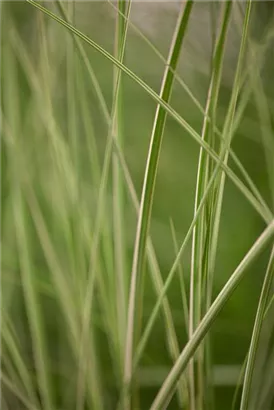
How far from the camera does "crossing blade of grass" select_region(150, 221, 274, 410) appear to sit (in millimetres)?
315

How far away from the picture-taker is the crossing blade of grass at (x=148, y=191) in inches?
13.3

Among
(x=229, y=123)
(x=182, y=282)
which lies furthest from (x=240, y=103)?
(x=182, y=282)

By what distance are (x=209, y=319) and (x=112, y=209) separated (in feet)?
0.32

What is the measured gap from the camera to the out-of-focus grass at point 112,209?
1.12 feet

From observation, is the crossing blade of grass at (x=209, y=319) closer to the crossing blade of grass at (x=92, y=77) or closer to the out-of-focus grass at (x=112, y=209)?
the out-of-focus grass at (x=112, y=209)

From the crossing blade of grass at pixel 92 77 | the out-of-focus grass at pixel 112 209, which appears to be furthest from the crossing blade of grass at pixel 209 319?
the crossing blade of grass at pixel 92 77

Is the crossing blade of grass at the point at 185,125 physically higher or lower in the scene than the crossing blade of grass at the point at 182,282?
higher

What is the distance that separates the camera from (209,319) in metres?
0.33

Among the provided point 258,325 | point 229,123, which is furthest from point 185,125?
point 258,325

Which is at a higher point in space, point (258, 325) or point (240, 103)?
point (240, 103)

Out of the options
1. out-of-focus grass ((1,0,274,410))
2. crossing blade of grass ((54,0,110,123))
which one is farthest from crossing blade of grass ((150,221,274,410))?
crossing blade of grass ((54,0,110,123))

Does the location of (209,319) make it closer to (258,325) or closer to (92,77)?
(258,325)

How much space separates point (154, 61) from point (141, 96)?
0.02 meters

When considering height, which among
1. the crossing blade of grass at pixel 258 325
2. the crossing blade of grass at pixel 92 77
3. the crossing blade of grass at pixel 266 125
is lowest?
the crossing blade of grass at pixel 258 325
